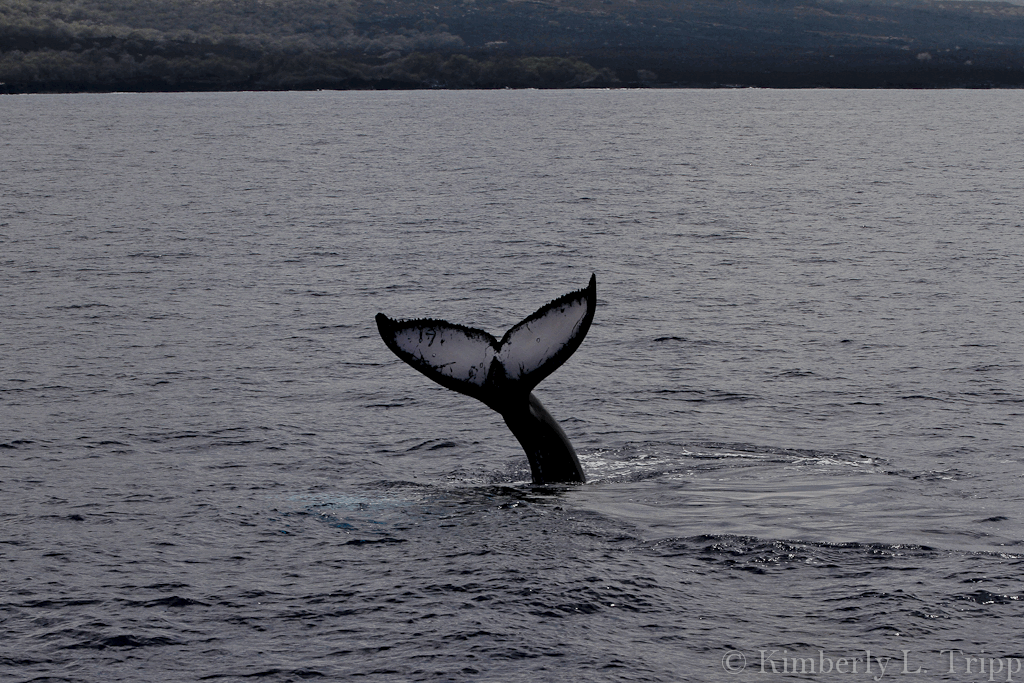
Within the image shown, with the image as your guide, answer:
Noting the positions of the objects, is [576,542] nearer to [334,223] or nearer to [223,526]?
[223,526]

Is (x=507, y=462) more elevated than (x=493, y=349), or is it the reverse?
(x=493, y=349)

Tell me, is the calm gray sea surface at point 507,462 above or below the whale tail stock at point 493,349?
below

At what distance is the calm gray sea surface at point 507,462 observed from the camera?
8.55m

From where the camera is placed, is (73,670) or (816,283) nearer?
(73,670)

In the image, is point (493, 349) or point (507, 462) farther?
point (507, 462)

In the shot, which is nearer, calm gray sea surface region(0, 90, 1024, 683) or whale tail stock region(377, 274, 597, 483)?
calm gray sea surface region(0, 90, 1024, 683)

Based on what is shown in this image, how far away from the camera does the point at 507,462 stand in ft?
44.3

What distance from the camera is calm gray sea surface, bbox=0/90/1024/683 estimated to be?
8.55 metres

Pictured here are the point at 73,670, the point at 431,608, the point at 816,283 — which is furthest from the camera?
the point at 816,283

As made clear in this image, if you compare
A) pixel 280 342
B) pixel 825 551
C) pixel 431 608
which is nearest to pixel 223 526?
pixel 431 608

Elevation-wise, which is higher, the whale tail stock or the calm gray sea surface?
the whale tail stock

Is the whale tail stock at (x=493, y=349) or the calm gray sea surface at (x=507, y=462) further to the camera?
the whale tail stock at (x=493, y=349)

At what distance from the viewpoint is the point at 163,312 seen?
79.4 ft

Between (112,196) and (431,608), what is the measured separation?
46846mm
